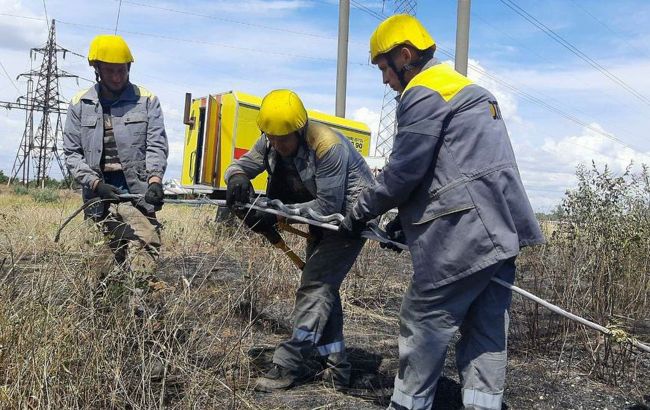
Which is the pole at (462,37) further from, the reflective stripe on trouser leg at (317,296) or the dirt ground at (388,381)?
the reflective stripe on trouser leg at (317,296)

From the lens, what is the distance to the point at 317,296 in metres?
4.03

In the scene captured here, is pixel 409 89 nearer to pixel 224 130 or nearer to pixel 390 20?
pixel 390 20

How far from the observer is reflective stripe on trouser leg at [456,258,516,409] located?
302cm

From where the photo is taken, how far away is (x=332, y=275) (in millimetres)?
4062

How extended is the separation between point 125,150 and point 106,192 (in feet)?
1.22

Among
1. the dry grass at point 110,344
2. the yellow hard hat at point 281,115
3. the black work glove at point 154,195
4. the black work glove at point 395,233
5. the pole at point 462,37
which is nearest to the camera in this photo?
the dry grass at point 110,344

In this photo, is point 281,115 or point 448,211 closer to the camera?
point 448,211

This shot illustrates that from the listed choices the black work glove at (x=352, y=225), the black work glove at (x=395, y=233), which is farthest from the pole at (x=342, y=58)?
the black work glove at (x=352, y=225)

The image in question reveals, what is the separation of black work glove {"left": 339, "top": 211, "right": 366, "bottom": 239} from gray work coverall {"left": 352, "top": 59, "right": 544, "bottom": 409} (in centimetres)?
19

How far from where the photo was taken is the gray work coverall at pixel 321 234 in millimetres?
3850

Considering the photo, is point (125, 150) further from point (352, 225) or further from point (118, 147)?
Result: point (352, 225)

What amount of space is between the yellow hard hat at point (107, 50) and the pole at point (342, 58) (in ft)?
35.2

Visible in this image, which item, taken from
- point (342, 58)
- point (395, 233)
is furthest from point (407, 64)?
point (342, 58)

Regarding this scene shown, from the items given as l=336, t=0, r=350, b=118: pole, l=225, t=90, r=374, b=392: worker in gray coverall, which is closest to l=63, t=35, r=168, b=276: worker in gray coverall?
l=225, t=90, r=374, b=392: worker in gray coverall
